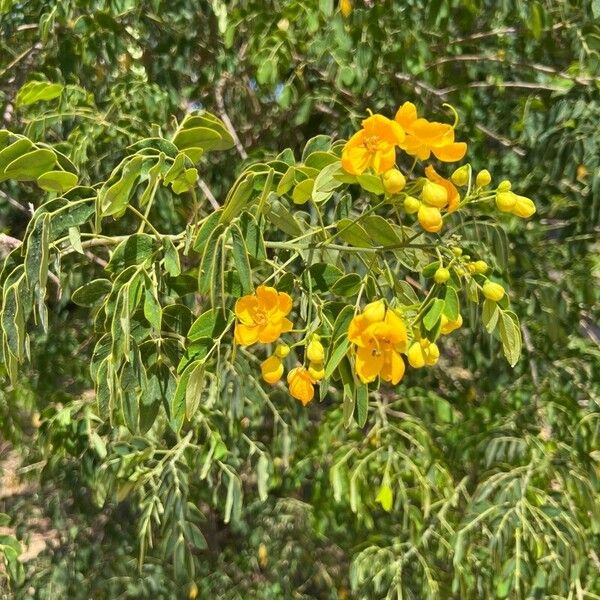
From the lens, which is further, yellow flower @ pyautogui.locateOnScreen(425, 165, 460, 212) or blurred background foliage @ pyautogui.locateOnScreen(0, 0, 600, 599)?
blurred background foliage @ pyautogui.locateOnScreen(0, 0, 600, 599)

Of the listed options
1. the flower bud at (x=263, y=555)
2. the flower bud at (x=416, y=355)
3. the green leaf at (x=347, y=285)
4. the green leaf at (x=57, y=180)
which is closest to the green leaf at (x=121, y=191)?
the green leaf at (x=57, y=180)

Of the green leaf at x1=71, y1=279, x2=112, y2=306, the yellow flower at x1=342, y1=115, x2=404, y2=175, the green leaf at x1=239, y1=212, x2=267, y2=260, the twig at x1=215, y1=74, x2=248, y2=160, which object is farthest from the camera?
the twig at x1=215, y1=74, x2=248, y2=160

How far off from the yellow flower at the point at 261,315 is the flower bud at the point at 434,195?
21 cm

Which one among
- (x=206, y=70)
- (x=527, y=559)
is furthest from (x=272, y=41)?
(x=527, y=559)

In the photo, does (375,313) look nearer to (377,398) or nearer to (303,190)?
(303,190)

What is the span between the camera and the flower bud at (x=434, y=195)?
0.75m

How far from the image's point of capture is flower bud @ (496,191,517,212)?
811 millimetres

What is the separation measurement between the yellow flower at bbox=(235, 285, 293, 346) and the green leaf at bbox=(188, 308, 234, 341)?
3cm

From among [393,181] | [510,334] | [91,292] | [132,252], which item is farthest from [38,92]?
[510,334]

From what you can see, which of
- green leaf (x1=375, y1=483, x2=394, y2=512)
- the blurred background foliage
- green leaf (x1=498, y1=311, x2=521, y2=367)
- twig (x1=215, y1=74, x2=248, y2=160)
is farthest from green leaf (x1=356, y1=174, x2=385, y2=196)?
twig (x1=215, y1=74, x2=248, y2=160)

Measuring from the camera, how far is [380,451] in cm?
187

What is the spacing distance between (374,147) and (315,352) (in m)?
0.26

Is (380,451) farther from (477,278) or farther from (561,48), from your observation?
(561,48)

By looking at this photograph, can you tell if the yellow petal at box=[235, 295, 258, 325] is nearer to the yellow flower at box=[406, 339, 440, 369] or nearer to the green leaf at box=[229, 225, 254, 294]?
the green leaf at box=[229, 225, 254, 294]
